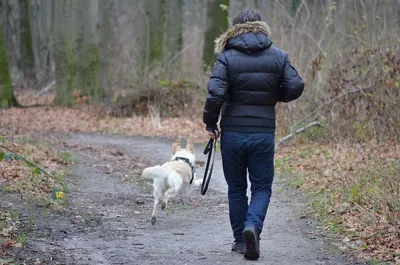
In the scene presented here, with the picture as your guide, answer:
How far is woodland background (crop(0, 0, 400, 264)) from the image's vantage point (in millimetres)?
8227

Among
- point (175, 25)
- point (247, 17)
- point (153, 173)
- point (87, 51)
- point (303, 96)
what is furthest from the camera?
point (175, 25)

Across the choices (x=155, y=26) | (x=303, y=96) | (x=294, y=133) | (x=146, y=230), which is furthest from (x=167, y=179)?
(x=155, y=26)

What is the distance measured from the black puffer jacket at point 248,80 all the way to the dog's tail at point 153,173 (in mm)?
1696

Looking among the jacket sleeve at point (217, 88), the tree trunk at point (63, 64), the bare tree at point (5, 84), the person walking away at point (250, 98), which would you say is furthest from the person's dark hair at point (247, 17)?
the tree trunk at point (63, 64)

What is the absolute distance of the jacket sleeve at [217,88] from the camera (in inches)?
238

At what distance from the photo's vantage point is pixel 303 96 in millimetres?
14359

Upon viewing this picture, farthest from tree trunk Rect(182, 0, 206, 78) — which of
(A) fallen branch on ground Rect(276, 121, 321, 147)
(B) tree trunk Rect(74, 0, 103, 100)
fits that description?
(A) fallen branch on ground Rect(276, 121, 321, 147)

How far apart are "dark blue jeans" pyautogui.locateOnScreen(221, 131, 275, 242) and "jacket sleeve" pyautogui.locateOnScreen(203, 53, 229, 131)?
0.96 ft

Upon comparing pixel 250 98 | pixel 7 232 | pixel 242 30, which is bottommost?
pixel 7 232

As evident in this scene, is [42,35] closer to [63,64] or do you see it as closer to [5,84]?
[63,64]

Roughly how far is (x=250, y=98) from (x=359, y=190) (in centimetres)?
258

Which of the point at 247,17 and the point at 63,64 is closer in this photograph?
the point at 247,17

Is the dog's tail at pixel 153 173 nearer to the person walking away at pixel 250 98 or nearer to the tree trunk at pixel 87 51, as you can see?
the person walking away at pixel 250 98

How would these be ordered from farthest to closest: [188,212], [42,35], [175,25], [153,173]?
1. [42,35]
2. [175,25]
3. [188,212]
4. [153,173]
